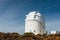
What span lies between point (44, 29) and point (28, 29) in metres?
4.56

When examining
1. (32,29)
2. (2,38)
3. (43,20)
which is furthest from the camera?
(43,20)

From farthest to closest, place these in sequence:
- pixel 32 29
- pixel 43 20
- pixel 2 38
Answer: pixel 43 20 → pixel 32 29 → pixel 2 38

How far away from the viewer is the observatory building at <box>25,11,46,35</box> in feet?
132

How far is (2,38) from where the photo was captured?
21125 millimetres

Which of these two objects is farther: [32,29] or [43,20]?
[43,20]

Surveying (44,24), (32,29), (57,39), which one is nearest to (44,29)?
(44,24)

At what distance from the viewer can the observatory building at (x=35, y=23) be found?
Answer: 40150 millimetres

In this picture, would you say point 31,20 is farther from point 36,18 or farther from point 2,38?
point 2,38

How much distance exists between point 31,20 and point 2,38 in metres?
20.6

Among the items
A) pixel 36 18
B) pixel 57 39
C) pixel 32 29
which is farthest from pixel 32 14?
pixel 57 39

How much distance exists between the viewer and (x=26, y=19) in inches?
1663

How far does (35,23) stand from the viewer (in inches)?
1585

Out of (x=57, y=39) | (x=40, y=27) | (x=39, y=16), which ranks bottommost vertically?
(x=57, y=39)

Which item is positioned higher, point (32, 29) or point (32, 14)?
point (32, 14)
